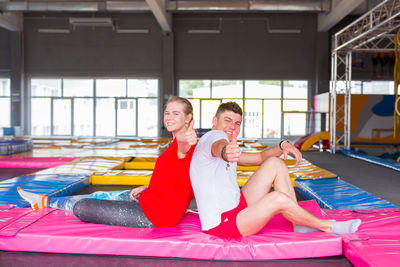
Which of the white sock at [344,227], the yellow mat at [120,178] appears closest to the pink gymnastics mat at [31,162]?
the yellow mat at [120,178]

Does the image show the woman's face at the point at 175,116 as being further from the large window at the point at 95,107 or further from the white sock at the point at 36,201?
the large window at the point at 95,107

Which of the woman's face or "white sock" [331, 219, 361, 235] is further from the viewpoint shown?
"white sock" [331, 219, 361, 235]

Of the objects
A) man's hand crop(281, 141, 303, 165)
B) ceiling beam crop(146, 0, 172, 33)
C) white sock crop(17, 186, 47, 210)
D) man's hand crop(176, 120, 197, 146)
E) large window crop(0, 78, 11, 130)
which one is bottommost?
white sock crop(17, 186, 47, 210)

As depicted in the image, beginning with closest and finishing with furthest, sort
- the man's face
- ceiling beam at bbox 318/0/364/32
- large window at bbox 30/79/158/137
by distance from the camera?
the man's face
ceiling beam at bbox 318/0/364/32
large window at bbox 30/79/158/137

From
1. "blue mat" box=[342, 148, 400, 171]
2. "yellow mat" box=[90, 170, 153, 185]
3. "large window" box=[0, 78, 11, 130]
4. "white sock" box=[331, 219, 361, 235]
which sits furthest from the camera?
"large window" box=[0, 78, 11, 130]

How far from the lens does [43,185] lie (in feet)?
12.7

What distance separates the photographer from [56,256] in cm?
222

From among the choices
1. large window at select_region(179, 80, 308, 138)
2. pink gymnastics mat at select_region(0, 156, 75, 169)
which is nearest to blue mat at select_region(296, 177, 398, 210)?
pink gymnastics mat at select_region(0, 156, 75, 169)

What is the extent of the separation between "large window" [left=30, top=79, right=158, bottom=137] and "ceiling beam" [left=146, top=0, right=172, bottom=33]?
262cm

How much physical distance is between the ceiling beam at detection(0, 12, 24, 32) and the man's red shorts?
15679 mm

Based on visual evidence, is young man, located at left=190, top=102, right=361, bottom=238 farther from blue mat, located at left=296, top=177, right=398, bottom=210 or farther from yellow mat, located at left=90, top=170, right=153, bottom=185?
yellow mat, located at left=90, top=170, right=153, bottom=185

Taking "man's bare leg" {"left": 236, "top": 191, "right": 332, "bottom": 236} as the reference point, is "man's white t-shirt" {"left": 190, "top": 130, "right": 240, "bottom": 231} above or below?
above

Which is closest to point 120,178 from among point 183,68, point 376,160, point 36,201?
point 36,201

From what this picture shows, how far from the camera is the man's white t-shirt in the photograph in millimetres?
1960
